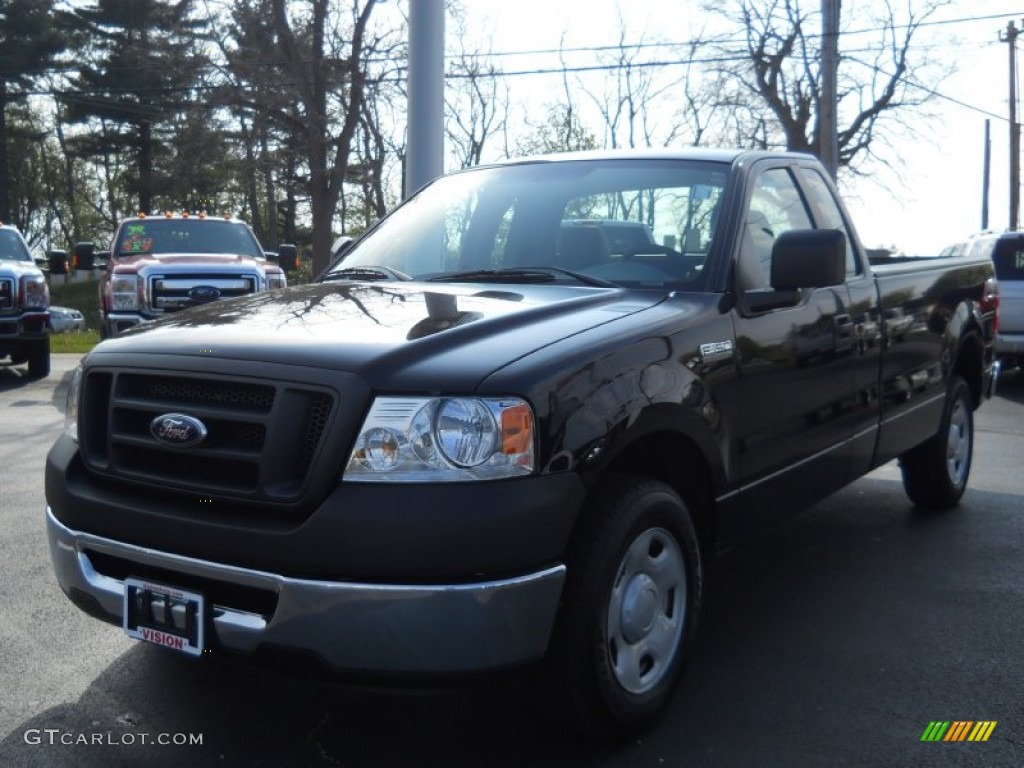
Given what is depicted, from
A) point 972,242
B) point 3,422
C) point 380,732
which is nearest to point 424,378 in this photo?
point 380,732

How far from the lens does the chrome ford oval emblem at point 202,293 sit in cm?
1259

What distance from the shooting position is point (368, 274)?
4.42 meters

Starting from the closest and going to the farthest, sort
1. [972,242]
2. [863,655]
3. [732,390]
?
[732,390] < [863,655] < [972,242]

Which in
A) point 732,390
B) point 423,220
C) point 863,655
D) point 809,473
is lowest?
point 863,655

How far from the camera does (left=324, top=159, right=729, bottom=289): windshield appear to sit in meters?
4.09

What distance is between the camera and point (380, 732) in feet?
11.0

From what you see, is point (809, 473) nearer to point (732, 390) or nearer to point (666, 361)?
point (732, 390)

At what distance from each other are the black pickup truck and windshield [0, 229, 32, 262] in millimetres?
11078

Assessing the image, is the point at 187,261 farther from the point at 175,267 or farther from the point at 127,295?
the point at 127,295

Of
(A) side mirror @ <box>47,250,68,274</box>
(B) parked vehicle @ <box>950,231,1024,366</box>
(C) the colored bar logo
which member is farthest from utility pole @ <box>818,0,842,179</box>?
(C) the colored bar logo

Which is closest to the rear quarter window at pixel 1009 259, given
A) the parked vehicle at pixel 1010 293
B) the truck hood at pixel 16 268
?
the parked vehicle at pixel 1010 293

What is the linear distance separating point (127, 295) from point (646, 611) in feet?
34.5

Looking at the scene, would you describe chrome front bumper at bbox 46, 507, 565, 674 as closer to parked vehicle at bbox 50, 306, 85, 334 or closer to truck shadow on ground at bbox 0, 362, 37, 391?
truck shadow on ground at bbox 0, 362, 37, 391

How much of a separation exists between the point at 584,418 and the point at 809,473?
5.65ft
